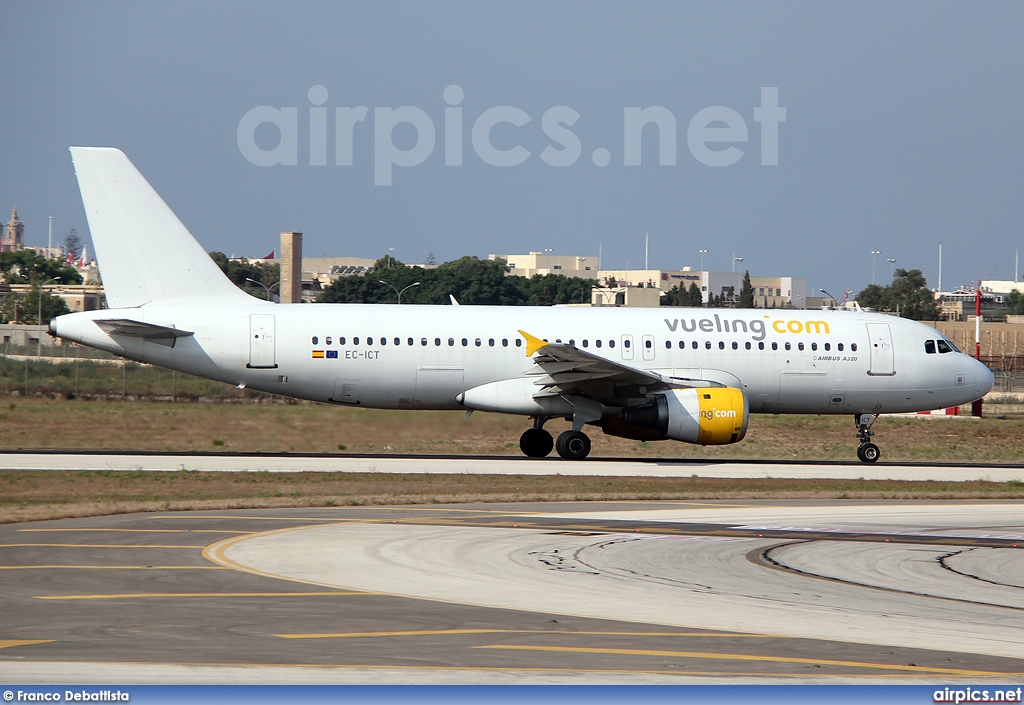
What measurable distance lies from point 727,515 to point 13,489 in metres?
13.6

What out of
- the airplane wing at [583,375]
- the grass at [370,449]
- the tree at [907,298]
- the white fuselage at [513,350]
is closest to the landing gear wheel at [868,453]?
the white fuselage at [513,350]

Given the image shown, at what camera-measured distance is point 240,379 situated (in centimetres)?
3098

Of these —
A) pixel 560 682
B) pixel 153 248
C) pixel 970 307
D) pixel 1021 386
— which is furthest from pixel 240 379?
pixel 970 307

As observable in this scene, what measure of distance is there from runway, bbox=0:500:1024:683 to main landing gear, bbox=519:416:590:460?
36.3ft

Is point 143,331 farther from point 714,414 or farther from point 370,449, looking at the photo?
point 714,414

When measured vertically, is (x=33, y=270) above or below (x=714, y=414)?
above

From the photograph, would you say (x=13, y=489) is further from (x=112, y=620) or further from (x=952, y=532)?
(x=952, y=532)

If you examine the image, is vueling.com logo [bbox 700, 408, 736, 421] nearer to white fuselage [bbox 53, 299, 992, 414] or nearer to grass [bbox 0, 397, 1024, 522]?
white fuselage [bbox 53, 299, 992, 414]

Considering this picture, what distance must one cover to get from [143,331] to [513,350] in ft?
30.6

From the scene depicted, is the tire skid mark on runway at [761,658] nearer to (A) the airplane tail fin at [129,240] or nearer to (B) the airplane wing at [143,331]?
(B) the airplane wing at [143,331]

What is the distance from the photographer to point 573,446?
31859 mm

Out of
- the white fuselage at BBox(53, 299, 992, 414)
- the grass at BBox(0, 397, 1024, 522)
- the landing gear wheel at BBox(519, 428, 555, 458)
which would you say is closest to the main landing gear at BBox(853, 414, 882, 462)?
the white fuselage at BBox(53, 299, 992, 414)

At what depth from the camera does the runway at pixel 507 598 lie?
31.7 ft

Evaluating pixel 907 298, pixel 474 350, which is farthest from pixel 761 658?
pixel 907 298
